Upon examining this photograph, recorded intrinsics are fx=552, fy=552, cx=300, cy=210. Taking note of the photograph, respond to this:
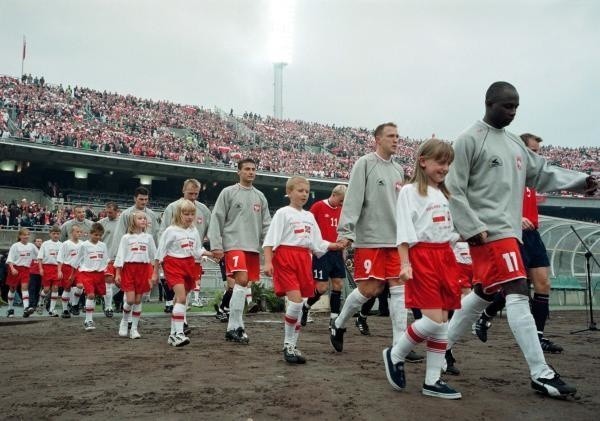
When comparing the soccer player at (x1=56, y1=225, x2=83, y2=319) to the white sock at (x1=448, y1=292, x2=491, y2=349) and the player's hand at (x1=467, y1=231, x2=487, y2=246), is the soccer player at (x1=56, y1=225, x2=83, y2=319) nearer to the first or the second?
the white sock at (x1=448, y1=292, x2=491, y2=349)

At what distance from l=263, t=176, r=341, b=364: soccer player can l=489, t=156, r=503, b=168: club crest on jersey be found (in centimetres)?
186

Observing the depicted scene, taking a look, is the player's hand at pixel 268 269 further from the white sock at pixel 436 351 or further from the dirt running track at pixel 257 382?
the white sock at pixel 436 351

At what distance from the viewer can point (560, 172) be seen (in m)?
4.98

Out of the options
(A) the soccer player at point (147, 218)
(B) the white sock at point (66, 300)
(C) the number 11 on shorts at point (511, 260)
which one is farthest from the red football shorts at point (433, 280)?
(B) the white sock at point (66, 300)

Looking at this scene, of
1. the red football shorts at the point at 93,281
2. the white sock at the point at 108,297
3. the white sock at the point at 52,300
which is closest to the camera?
the red football shorts at the point at 93,281

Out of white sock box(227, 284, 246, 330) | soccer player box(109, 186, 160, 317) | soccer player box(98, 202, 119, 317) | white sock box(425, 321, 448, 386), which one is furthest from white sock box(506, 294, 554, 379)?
soccer player box(98, 202, 119, 317)

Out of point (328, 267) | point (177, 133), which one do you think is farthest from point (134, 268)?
point (177, 133)

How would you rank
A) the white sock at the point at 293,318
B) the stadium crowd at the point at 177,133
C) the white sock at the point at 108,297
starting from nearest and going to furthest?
the white sock at the point at 293,318, the white sock at the point at 108,297, the stadium crowd at the point at 177,133

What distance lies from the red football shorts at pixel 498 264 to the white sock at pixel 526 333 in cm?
15

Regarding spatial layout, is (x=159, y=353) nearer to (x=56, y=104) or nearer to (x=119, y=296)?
(x=119, y=296)

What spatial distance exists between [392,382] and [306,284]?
209 cm

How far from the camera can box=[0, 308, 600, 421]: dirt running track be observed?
136 inches

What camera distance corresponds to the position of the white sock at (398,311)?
5680 mm

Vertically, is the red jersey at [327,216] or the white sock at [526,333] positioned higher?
the red jersey at [327,216]
